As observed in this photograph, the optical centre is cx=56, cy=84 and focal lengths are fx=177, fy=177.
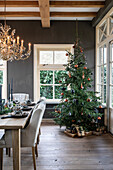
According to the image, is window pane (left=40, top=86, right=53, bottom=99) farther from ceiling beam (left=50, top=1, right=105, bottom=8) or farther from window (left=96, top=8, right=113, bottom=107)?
ceiling beam (left=50, top=1, right=105, bottom=8)

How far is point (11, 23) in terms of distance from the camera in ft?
17.6

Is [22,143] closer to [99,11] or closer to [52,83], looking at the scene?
[52,83]

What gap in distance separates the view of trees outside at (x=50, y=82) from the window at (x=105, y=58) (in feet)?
4.00

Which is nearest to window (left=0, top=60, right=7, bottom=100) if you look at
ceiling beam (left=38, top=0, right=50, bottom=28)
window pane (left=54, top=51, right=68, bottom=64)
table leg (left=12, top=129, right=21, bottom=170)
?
window pane (left=54, top=51, right=68, bottom=64)

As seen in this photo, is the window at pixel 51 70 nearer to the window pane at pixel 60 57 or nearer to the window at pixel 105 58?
the window pane at pixel 60 57

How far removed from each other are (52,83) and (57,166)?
3.32m

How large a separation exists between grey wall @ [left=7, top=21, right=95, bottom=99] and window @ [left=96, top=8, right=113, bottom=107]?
1.01 feet

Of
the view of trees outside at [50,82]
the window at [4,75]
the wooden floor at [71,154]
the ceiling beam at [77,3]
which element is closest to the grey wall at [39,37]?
the window at [4,75]

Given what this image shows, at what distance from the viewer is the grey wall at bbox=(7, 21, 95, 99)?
5363 millimetres

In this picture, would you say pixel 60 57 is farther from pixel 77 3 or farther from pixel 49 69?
pixel 77 3

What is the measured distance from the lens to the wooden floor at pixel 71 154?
2.61 m

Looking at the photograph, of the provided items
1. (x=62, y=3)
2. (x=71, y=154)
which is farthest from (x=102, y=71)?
(x=71, y=154)

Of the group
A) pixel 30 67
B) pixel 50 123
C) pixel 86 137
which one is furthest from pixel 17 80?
pixel 86 137

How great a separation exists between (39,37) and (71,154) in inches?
142
